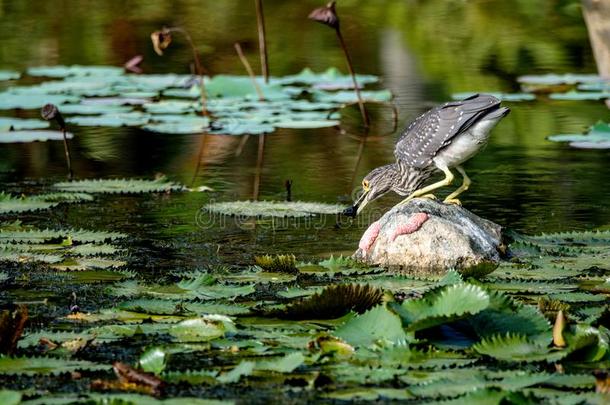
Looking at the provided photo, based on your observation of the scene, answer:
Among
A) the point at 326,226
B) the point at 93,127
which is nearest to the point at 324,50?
the point at 93,127

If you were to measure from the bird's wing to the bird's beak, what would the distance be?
33 cm

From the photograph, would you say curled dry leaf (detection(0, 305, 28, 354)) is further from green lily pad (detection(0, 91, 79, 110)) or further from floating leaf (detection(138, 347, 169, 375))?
green lily pad (detection(0, 91, 79, 110))

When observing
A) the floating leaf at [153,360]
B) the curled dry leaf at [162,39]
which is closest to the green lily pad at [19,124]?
the curled dry leaf at [162,39]

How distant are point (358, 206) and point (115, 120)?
3.74 m

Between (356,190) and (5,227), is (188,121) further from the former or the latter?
(5,227)

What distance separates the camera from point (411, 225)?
238 inches

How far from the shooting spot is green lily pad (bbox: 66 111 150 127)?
1022cm

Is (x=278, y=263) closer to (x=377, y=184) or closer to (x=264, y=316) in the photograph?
(x=264, y=316)

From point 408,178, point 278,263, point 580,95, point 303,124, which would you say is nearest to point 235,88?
point 303,124

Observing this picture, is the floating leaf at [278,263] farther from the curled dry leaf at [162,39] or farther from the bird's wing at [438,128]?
the curled dry leaf at [162,39]

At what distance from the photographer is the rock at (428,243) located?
596 centimetres

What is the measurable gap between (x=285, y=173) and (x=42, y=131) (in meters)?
2.24

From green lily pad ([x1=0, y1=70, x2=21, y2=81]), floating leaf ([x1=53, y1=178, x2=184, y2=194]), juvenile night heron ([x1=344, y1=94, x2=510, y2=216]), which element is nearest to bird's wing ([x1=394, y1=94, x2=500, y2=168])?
juvenile night heron ([x1=344, y1=94, x2=510, y2=216])

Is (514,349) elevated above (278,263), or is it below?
above
